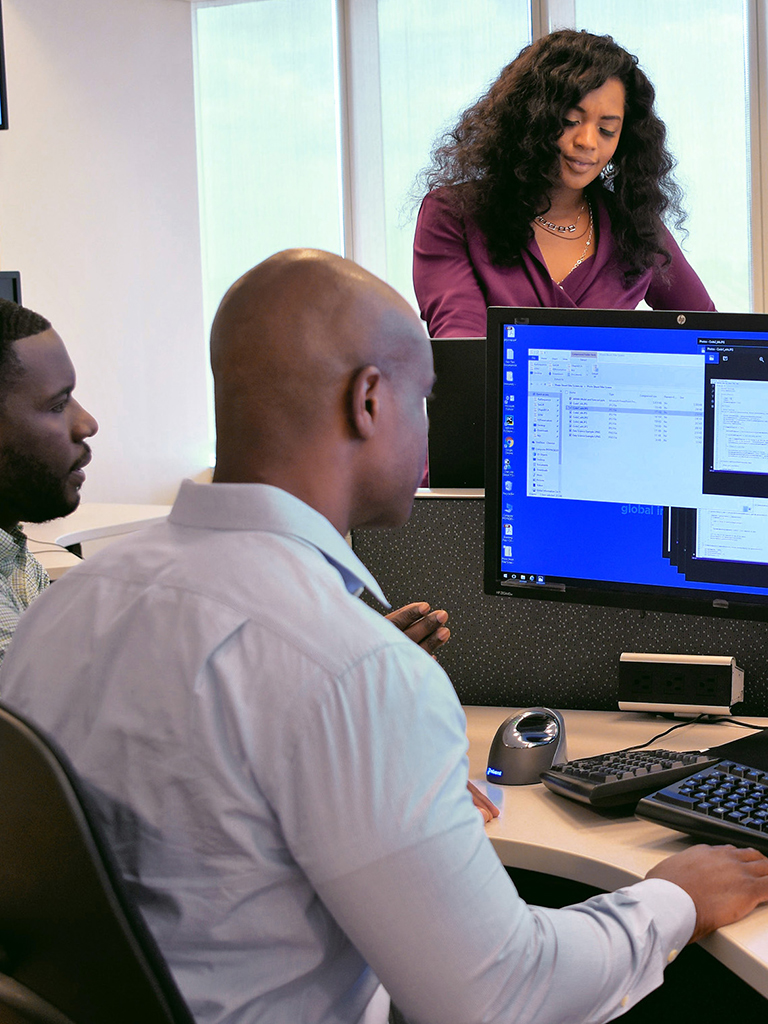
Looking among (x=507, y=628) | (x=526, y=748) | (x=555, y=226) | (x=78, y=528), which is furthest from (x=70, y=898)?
(x=78, y=528)

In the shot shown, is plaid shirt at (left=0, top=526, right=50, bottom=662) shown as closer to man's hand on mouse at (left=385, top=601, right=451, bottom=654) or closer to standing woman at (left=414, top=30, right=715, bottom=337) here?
man's hand on mouse at (left=385, top=601, right=451, bottom=654)

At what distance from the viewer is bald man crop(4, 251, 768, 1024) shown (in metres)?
0.60

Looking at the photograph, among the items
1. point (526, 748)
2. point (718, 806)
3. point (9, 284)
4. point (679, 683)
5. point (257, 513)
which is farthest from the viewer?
point (9, 284)

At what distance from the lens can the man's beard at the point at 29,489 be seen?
5.24 feet

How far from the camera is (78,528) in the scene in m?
2.55

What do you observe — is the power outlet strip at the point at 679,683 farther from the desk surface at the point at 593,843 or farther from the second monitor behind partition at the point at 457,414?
the second monitor behind partition at the point at 457,414

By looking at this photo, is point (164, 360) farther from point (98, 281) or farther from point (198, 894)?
point (198, 894)

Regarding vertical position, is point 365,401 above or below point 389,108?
below

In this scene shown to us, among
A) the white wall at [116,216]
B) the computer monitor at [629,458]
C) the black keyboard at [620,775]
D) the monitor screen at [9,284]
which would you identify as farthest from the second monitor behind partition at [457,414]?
the white wall at [116,216]

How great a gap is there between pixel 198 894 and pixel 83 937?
0.07 metres

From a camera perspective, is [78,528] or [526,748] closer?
→ [526,748]

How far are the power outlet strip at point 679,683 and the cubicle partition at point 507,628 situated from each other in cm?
3

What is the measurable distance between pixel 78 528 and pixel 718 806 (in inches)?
76.2

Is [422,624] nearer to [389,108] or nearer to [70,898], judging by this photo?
[70,898]
